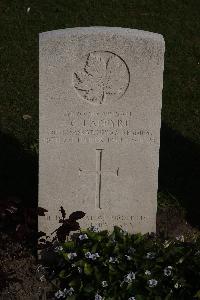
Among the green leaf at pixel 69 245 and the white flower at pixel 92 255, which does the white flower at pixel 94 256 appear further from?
the green leaf at pixel 69 245

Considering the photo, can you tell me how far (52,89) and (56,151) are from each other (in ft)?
1.62

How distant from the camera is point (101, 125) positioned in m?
4.72

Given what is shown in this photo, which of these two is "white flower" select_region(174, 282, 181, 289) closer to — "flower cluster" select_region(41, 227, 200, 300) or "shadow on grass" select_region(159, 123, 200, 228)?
"flower cluster" select_region(41, 227, 200, 300)

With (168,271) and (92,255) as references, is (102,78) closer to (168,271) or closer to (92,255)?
(92,255)

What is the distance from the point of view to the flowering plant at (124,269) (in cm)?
445

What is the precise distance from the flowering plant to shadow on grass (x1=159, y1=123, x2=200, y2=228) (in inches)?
37.9

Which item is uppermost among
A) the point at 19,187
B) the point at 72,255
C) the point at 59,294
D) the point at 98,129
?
the point at 98,129

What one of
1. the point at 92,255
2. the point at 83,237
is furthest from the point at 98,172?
the point at 92,255

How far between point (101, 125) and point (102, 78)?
1.17 feet

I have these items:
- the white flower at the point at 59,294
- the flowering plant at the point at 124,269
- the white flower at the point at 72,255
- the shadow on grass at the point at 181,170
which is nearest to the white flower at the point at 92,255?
the flowering plant at the point at 124,269

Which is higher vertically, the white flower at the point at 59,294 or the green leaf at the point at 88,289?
the green leaf at the point at 88,289

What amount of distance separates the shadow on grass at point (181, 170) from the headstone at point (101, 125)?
2.45ft

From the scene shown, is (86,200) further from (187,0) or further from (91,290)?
(187,0)

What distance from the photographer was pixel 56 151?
4.77 m
